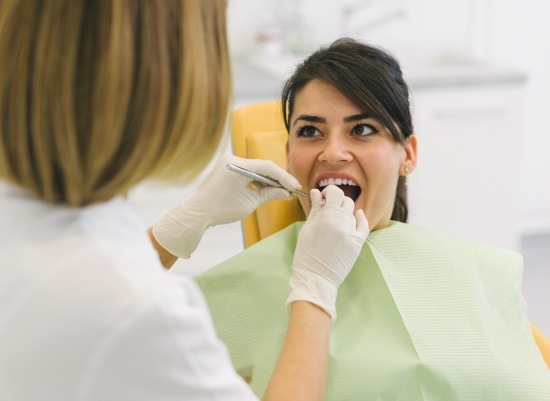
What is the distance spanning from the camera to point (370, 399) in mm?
1388

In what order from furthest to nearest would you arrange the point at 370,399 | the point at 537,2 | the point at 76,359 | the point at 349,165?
the point at 537,2
the point at 349,165
the point at 370,399
the point at 76,359

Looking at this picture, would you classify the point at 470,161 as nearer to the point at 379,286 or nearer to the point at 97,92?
the point at 379,286

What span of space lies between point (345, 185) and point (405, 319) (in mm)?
272

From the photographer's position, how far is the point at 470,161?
299cm

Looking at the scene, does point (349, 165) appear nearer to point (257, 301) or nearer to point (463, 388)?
point (257, 301)

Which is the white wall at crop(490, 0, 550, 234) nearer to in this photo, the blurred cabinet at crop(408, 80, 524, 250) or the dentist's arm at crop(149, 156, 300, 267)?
the blurred cabinet at crop(408, 80, 524, 250)

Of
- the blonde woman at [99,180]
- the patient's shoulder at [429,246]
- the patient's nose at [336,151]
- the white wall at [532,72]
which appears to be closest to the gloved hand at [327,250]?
the patient's nose at [336,151]

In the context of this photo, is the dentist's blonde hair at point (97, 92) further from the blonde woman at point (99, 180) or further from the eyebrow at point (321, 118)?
the eyebrow at point (321, 118)

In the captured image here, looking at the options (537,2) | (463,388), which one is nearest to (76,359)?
(463,388)

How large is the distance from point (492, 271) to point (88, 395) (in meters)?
0.98

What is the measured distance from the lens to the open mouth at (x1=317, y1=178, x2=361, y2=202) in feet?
5.17

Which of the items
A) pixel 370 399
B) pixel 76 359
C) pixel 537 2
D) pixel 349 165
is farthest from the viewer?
pixel 537 2

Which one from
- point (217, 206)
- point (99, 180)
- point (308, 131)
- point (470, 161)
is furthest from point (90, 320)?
point (470, 161)

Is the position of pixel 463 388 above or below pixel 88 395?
below
